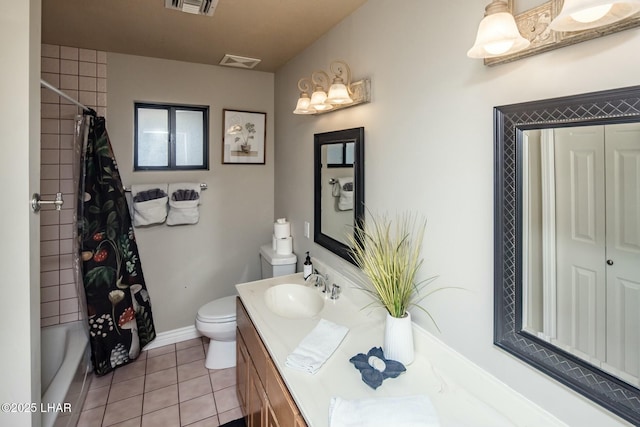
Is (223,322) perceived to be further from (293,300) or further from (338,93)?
(338,93)

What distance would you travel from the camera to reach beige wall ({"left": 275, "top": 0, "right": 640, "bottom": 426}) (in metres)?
0.84

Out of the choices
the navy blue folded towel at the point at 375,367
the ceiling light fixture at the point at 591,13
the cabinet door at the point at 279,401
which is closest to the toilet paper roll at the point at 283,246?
the cabinet door at the point at 279,401

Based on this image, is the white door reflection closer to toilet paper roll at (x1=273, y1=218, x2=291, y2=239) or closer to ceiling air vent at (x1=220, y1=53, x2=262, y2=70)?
toilet paper roll at (x1=273, y1=218, x2=291, y2=239)

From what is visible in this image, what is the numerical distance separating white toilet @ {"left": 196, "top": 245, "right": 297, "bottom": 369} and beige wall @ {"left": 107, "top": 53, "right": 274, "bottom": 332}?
1.34ft

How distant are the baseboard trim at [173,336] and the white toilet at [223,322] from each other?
14.5 inches

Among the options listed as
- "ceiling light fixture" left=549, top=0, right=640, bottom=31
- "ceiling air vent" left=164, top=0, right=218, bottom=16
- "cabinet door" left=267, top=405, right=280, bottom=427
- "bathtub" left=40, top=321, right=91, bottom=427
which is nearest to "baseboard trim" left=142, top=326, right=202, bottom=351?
"bathtub" left=40, top=321, right=91, bottom=427

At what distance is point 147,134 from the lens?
2574 mm

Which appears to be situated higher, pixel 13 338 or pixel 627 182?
pixel 627 182

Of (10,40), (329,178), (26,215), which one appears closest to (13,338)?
(26,215)

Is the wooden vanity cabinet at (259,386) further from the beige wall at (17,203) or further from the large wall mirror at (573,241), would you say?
the beige wall at (17,203)

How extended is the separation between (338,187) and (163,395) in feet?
5.91

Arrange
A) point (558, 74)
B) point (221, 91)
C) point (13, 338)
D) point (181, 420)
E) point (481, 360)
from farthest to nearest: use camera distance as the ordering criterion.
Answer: point (221, 91) → point (181, 420) → point (13, 338) → point (481, 360) → point (558, 74)

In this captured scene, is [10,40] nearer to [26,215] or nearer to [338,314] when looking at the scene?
[26,215]

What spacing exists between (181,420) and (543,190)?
7.27 feet
